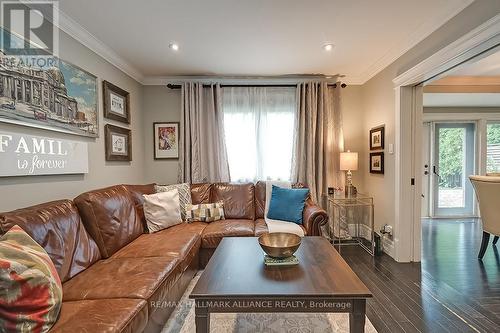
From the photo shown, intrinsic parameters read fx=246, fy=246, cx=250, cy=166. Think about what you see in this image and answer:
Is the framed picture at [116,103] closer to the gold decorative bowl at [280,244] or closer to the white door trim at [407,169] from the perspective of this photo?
the gold decorative bowl at [280,244]

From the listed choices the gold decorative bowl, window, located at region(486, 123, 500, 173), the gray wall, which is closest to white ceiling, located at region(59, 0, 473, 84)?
the gray wall

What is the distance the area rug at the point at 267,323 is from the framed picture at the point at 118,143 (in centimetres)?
196

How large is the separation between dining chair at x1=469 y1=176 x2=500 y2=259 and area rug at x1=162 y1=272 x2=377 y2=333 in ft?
6.88

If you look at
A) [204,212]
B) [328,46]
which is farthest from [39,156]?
[328,46]

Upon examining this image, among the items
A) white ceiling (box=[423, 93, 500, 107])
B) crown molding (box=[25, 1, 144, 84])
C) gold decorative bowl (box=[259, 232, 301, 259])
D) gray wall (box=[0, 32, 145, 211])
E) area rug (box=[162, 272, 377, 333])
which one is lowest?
area rug (box=[162, 272, 377, 333])

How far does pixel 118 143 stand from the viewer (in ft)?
10.1

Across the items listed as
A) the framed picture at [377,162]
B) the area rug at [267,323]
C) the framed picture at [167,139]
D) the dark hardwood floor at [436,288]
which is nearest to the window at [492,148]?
the dark hardwood floor at [436,288]

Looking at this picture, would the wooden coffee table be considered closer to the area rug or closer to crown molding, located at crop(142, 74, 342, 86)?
the area rug

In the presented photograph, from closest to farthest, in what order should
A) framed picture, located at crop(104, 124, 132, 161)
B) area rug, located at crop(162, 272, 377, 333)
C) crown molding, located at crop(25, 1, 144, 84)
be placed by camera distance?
1. area rug, located at crop(162, 272, 377, 333)
2. crown molding, located at crop(25, 1, 144, 84)
3. framed picture, located at crop(104, 124, 132, 161)

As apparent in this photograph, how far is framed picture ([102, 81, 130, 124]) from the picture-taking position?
2.85 m

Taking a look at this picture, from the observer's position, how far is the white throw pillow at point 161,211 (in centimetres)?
272

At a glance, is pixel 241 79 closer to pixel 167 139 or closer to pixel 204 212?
pixel 167 139

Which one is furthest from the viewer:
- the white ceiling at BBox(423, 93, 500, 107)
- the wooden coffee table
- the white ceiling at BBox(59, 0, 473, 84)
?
the white ceiling at BBox(423, 93, 500, 107)

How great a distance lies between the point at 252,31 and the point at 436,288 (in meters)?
3.01
